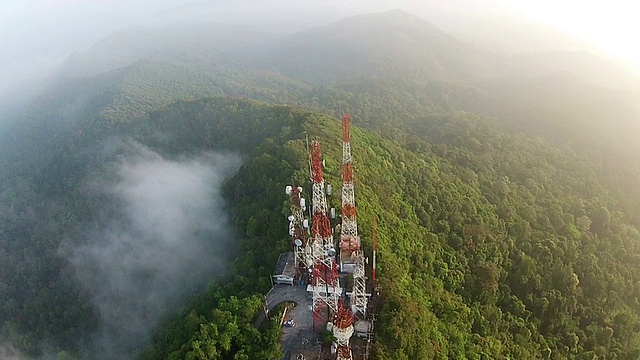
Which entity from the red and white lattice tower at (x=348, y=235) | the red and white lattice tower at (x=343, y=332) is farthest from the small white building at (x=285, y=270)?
the red and white lattice tower at (x=343, y=332)

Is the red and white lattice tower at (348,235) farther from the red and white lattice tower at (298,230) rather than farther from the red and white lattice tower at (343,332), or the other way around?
the red and white lattice tower at (343,332)

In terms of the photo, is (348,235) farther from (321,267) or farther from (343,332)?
(343,332)

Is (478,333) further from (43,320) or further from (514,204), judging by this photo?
(43,320)

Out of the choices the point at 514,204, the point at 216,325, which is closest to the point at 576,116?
the point at 514,204

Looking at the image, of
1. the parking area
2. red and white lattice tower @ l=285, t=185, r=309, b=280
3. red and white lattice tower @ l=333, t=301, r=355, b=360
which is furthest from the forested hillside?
red and white lattice tower @ l=333, t=301, r=355, b=360

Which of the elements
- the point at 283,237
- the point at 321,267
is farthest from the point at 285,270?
the point at 283,237

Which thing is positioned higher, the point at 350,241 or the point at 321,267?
the point at 350,241
